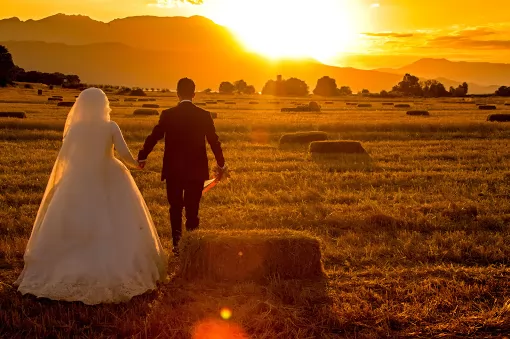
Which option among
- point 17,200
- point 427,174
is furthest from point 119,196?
point 427,174

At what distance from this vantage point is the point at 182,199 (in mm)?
8109

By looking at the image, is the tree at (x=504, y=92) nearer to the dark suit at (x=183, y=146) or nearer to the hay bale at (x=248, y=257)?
the dark suit at (x=183, y=146)

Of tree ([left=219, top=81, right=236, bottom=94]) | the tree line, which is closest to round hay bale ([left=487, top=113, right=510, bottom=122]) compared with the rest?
the tree line

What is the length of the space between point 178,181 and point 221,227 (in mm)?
2102

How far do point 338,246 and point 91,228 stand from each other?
383 cm

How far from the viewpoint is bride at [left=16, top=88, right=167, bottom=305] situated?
20.6ft

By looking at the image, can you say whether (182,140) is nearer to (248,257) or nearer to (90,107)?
(90,107)

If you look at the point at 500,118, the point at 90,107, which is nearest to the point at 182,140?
the point at 90,107

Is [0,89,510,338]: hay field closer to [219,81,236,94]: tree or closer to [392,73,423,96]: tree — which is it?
[392,73,423,96]: tree

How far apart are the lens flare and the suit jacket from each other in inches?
91.0

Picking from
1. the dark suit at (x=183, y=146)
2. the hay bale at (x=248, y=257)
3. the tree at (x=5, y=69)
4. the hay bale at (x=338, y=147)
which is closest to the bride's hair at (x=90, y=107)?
the dark suit at (x=183, y=146)

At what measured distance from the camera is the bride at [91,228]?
20.6 feet

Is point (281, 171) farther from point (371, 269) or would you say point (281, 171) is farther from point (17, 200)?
point (371, 269)

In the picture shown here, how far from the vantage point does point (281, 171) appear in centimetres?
1545
